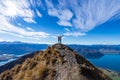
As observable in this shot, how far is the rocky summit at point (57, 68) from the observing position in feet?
177

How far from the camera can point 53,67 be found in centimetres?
5866

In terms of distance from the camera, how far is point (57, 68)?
189ft

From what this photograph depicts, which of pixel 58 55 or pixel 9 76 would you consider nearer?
pixel 58 55

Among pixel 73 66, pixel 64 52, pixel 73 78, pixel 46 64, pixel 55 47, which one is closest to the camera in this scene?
pixel 73 78

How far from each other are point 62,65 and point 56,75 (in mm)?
4162

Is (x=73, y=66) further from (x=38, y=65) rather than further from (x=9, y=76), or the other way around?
(x=9, y=76)

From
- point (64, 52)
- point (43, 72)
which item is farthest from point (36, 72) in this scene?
point (64, 52)

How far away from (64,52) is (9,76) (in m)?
22.3

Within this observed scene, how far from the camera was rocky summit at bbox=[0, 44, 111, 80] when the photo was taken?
53.8 m

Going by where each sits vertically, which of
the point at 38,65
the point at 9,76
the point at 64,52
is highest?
Result: the point at 64,52

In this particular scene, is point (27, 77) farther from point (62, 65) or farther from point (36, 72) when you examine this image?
point (62, 65)

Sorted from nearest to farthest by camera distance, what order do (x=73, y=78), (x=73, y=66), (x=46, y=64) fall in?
(x=73, y=78), (x=73, y=66), (x=46, y=64)

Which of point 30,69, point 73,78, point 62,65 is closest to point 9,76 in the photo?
point 30,69

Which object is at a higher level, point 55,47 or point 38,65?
point 55,47
